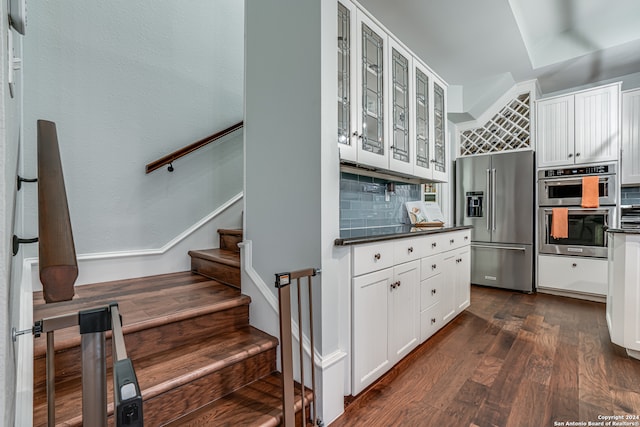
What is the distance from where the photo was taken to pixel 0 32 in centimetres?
55

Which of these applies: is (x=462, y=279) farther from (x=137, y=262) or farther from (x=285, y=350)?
(x=137, y=262)

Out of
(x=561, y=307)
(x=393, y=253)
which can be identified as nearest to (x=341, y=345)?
(x=393, y=253)

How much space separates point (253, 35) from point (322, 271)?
1.49m

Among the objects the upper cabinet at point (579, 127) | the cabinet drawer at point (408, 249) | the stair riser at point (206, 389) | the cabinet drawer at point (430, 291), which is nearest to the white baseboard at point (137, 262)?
the stair riser at point (206, 389)

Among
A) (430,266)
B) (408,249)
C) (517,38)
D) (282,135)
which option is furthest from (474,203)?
(282,135)

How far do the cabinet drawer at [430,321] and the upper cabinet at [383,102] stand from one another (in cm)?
112

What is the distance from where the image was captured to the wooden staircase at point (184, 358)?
1228 millimetres

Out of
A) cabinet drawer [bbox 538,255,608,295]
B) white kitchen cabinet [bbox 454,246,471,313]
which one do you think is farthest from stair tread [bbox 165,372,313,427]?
cabinet drawer [bbox 538,255,608,295]

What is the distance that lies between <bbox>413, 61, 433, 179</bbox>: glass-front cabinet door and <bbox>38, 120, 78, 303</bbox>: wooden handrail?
237cm

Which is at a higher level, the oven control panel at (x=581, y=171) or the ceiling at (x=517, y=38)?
the ceiling at (x=517, y=38)

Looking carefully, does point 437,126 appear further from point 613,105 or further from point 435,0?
point 613,105

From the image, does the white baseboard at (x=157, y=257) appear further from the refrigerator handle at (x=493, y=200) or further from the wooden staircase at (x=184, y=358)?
the refrigerator handle at (x=493, y=200)

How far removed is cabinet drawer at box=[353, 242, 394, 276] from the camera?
1.66 meters

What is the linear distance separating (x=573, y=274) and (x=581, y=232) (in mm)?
511
